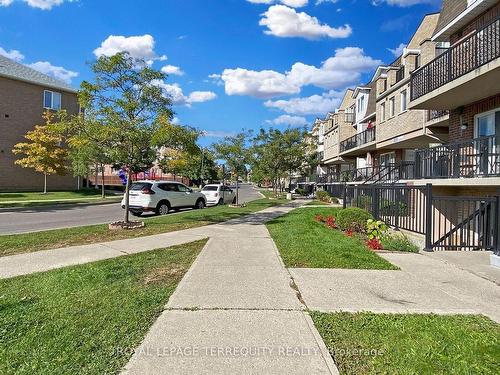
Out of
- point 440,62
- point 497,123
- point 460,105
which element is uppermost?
point 440,62

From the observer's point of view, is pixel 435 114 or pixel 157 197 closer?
pixel 435 114

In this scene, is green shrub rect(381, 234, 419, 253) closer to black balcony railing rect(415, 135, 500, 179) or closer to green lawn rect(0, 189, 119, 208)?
black balcony railing rect(415, 135, 500, 179)

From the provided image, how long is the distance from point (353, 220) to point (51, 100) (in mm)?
35160

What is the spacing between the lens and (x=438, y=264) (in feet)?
23.1

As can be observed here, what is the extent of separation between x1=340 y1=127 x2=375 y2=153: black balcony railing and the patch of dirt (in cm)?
2335

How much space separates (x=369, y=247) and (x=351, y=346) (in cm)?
563

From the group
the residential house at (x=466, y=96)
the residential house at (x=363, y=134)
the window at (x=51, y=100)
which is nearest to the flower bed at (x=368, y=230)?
the residential house at (x=466, y=96)

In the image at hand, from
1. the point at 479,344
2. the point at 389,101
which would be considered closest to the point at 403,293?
the point at 479,344

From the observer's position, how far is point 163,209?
58.1 feet

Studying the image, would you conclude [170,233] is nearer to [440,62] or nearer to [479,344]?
[479,344]

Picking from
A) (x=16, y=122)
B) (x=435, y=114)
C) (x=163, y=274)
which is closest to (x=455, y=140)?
(x=435, y=114)

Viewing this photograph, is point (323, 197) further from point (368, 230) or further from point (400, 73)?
point (368, 230)

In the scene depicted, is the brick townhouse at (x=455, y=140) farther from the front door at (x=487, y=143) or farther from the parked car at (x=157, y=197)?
the parked car at (x=157, y=197)

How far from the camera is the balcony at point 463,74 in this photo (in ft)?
30.6
